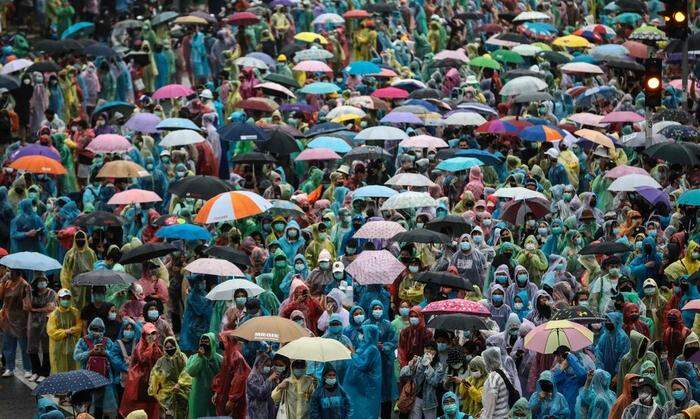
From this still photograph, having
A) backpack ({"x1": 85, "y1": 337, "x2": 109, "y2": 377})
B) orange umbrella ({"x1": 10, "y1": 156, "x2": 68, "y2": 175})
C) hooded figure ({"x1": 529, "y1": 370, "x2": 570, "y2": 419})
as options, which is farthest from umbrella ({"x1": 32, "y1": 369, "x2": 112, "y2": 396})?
orange umbrella ({"x1": 10, "y1": 156, "x2": 68, "y2": 175})

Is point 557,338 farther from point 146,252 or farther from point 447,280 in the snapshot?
point 146,252

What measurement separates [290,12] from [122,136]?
10.0 metres

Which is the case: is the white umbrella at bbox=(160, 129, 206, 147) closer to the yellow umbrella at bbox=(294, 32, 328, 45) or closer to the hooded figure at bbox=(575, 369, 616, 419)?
the yellow umbrella at bbox=(294, 32, 328, 45)

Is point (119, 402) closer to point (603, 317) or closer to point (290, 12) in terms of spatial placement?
point (603, 317)

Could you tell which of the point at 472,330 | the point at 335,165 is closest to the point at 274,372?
the point at 472,330

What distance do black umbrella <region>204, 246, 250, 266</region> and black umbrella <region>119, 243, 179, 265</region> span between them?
43cm

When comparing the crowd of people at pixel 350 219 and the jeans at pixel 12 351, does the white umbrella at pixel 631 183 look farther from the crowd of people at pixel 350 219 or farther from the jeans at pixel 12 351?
the jeans at pixel 12 351

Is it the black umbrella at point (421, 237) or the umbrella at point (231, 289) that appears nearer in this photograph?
the umbrella at point (231, 289)

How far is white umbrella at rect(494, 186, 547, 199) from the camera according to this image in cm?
2219

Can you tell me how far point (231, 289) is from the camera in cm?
1866

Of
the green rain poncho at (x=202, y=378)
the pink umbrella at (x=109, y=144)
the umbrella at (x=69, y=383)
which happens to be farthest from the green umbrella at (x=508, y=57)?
the umbrella at (x=69, y=383)

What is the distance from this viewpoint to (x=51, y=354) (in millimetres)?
19469

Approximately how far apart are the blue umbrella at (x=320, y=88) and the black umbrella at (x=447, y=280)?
1020 centimetres

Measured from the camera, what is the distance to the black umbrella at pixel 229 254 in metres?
20.2
